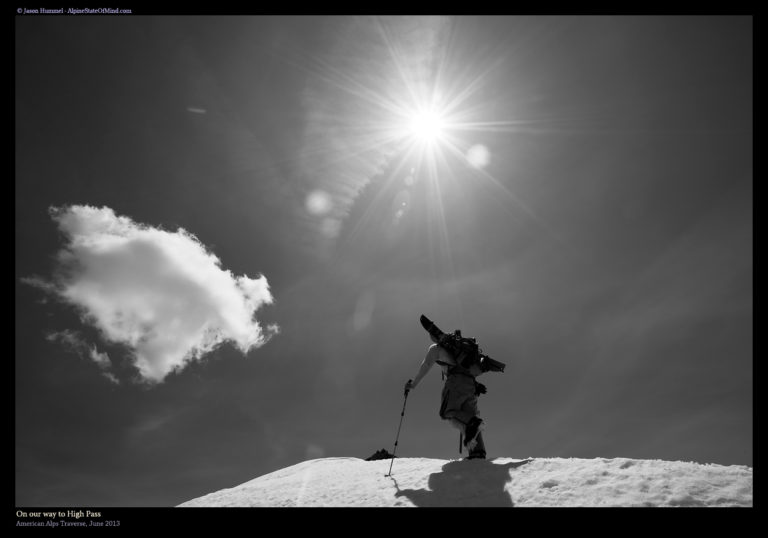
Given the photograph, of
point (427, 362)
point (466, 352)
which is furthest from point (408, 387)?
point (466, 352)

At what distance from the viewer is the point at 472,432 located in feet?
36.0

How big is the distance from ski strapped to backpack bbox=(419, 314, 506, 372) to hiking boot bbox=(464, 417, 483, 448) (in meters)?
1.82

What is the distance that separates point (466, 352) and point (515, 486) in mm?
4997

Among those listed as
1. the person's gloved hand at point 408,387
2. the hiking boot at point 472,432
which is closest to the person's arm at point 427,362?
the person's gloved hand at point 408,387

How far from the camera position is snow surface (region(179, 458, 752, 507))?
660 centimetres

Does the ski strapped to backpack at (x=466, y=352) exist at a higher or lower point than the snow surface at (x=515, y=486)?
higher

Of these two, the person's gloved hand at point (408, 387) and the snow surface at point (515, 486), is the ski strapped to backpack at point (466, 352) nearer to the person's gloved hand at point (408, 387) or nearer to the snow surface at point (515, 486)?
the person's gloved hand at point (408, 387)

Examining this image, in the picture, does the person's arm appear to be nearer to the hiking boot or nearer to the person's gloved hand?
the person's gloved hand

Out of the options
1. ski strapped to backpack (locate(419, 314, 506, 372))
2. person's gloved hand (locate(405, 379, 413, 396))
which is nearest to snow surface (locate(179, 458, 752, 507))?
person's gloved hand (locate(405, 379, 413, 396))

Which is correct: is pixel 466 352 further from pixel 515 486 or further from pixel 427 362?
pixel 515 486

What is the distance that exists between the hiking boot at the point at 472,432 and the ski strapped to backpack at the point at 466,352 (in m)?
1.82

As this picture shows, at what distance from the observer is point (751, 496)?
20.2 feet

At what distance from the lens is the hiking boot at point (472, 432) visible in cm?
1088
